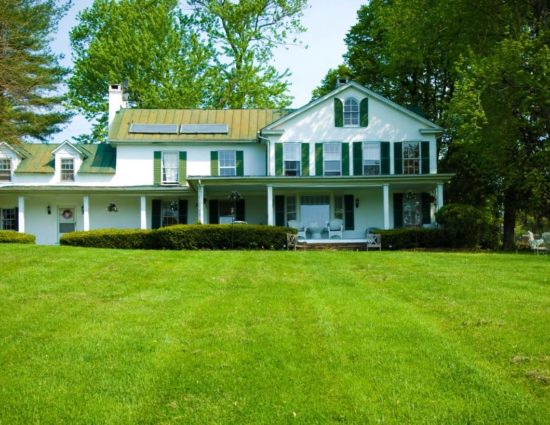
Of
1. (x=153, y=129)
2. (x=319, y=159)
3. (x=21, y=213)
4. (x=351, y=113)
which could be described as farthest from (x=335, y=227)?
(x=21, y=213)

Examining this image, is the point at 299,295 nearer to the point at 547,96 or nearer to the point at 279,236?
the point at 279,236

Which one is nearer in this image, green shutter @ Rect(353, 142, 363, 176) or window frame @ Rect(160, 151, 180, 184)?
green shutter @ Rect(353, 142, 363, 176)

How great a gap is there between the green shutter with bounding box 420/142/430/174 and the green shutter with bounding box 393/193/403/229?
1425mm

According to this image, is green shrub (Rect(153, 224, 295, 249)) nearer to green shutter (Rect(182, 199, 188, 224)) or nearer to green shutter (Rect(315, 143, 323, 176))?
green shutter (Rect(315, 143, 323, 176))

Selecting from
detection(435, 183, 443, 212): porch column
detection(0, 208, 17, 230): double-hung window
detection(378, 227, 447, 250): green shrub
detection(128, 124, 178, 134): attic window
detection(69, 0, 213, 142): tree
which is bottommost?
detection(378, 227, 447, 250): green shrub

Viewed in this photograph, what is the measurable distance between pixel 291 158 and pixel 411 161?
16.5ft

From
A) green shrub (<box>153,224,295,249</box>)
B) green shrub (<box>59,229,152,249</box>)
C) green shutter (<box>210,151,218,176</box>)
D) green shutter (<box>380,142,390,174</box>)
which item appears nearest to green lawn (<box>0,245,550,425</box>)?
green shrub (<box>153,224,295,249</box>)

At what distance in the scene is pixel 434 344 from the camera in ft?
21.6

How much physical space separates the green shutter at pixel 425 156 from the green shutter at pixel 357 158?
99.6 inches

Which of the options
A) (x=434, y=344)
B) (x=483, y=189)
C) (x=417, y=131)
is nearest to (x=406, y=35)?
(x=417, y=131)

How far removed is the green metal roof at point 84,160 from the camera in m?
25.4

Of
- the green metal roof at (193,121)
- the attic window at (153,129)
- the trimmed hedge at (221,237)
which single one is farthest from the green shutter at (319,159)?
the attic window at (153,129)

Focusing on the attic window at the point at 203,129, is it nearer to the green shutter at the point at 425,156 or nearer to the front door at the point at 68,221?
the front door at the point at 68,221

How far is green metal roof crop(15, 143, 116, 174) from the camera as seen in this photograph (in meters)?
25.4
